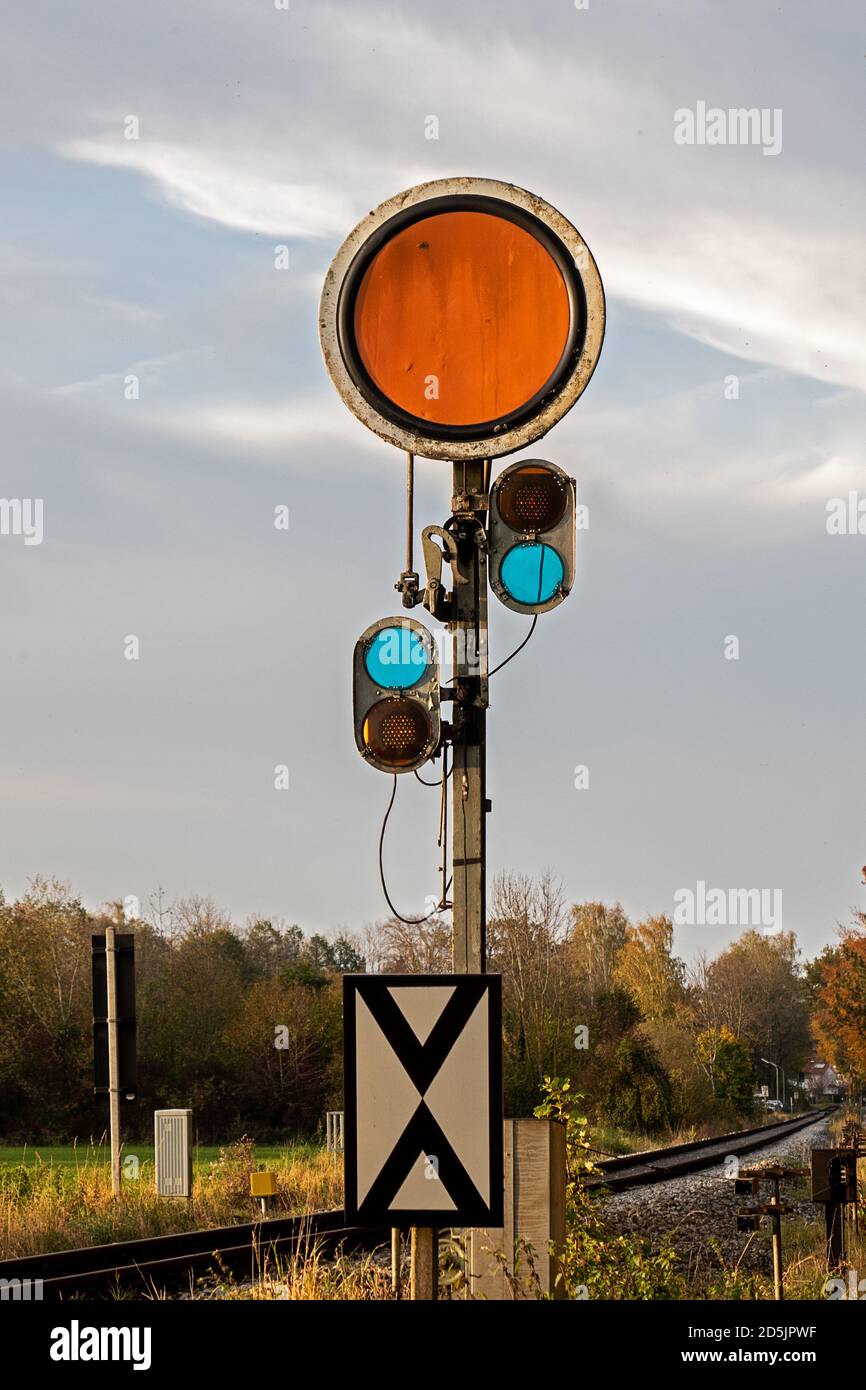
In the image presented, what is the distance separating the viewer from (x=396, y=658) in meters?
4.03

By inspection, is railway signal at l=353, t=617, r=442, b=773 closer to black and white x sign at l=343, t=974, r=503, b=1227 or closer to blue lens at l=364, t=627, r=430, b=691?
blue lens at l=364, t=627, r=430, b=691

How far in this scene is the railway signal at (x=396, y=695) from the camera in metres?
4.00

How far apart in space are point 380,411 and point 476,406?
254 mm

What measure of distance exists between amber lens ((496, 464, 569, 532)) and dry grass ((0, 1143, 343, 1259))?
10.2 m

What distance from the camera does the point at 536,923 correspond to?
114 feet

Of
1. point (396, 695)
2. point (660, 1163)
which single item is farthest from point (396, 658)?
point (660, 1163)

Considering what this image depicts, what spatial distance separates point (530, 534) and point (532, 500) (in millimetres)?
93

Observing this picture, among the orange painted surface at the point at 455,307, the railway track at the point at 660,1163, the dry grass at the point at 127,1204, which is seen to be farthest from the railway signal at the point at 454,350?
the railway track at the point at 660,1163

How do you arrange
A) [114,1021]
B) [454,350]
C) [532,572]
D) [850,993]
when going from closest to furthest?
[454,350]
[532,572]
[114,1021]
[850,993]

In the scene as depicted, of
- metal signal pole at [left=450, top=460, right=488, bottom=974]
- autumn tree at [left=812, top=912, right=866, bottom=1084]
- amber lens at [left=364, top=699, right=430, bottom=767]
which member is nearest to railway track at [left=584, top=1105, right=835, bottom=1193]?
metal signal pole at [left=450, top=460, right=488, bottom=974]

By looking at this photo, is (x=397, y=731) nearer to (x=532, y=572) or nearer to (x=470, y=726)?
(x=470, y=726)

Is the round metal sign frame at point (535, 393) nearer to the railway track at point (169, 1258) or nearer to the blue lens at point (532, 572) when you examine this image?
the blue lens at point (532, 572)

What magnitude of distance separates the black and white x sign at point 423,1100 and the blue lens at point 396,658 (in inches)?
33.3
